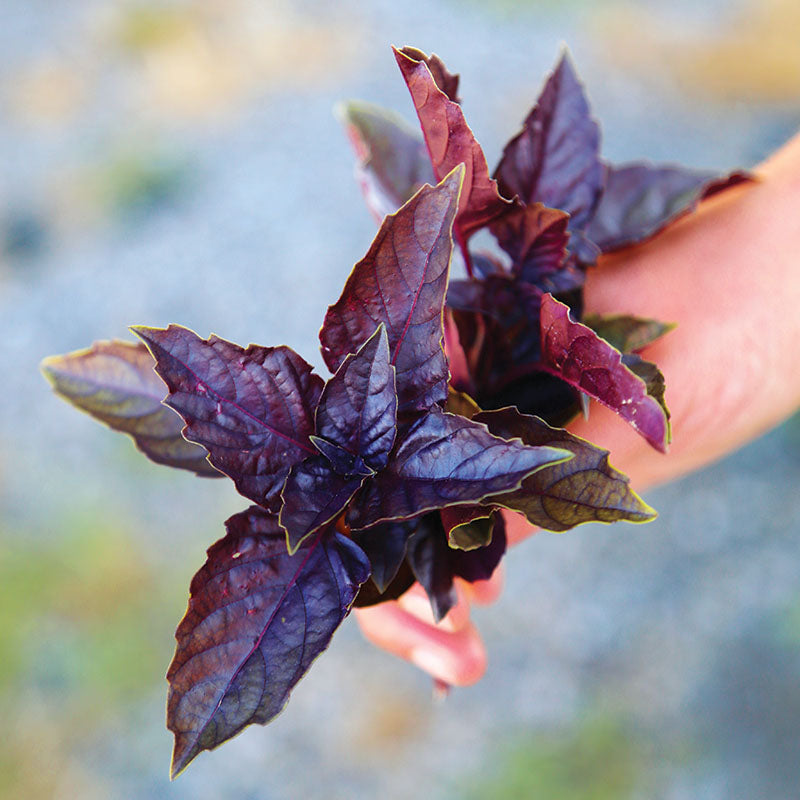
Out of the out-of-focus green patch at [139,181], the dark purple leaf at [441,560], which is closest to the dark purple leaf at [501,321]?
the dark purple leaf at [441,560]

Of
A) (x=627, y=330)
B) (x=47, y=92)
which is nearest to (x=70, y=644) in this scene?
(x=627, y=330)

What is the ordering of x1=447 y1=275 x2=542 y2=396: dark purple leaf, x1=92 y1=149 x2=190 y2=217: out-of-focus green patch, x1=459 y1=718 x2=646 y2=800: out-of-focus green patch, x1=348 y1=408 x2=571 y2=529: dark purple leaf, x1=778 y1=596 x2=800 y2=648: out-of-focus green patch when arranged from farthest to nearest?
x1=92 y1=149 x2=190 y2=217: out-of-focus green patch < x1=778 y1=596 x2=800 y2=648: out-of-focus green patch < x1=459 y1=718 x2=646 y2=800: out-of-focus green patch < x1=447 y1=275 x2=542 y2=396: dark purple leaf < x1=348 y1=408 x2=571 y2=529: dark purple leaf

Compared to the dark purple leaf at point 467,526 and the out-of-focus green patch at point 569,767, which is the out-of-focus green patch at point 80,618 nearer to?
the out-of-focus green patch at point 569,767

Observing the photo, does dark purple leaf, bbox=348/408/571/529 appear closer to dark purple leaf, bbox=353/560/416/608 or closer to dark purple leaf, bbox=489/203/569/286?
dark purple leaf, bbox=353/560/416/608

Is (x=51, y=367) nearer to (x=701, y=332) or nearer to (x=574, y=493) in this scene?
(x=574, y=493)

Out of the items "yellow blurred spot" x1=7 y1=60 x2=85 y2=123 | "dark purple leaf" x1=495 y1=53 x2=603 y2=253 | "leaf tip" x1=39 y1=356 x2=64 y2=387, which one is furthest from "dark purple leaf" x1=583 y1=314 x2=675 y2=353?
"yellow blurred spot" x1=7 y1=60 x2=85 y2=123

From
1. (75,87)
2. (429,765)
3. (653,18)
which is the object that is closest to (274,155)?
(75,87)

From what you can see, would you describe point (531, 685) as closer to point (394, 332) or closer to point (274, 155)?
point (394, 332)
